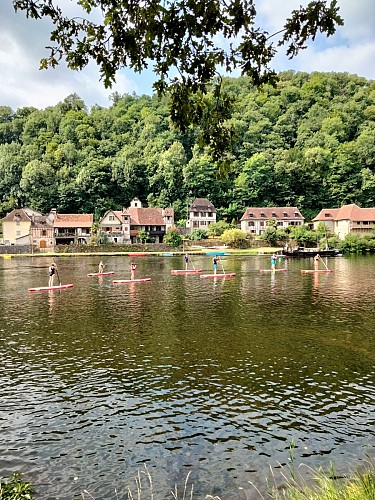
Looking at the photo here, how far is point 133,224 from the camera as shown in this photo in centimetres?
11012

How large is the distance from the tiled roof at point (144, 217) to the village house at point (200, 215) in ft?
31.0

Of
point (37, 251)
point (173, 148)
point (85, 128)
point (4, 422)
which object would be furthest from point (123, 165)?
point (4, 422)

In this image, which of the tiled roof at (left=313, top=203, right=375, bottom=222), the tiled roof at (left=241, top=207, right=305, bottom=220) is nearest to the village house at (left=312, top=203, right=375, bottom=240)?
the tiled roof at (left=313, top=203, right=375, bottom=222)

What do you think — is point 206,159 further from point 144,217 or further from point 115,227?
point 115,227

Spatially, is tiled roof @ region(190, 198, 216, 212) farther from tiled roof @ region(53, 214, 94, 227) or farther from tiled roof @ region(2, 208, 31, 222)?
→ tiled roof @ region(2, 208, 31, 222)

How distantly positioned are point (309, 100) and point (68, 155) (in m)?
95.2

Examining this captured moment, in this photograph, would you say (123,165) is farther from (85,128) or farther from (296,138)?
(296,138)

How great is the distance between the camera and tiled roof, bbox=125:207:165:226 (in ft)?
364

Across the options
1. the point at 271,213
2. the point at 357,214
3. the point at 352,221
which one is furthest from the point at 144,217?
the point at 357,214

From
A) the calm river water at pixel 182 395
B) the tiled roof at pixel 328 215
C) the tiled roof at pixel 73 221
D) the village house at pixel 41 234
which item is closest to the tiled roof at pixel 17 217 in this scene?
the village house at pixel 41 234

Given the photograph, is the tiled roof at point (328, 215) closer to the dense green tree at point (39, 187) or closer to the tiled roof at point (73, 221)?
the tiled roof at point (73, 221)

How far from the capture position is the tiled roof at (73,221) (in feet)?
351

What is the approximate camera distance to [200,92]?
23.1 feet

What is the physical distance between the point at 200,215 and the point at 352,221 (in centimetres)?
4082
